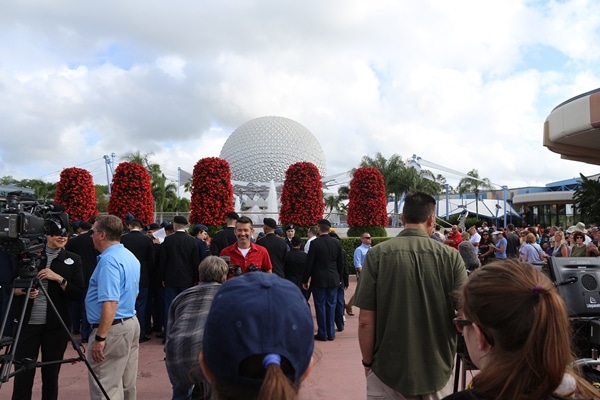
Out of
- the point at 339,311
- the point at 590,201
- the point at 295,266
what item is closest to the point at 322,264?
the point at 295,266

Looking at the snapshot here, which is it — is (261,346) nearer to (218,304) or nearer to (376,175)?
(218,304)

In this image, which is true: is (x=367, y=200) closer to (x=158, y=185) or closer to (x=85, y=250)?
(x=85, y=250)

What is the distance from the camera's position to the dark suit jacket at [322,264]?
7828 millimetres

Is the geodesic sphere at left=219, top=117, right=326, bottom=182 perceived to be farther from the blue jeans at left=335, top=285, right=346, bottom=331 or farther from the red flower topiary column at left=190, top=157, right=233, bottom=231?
the blue jeans at left=335, top=285, right=346, bottom=331

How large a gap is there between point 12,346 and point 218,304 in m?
3.07

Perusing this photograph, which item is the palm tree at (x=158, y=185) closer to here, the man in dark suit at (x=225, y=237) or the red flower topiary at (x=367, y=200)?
the red flower topiary at (x=367, y=200)

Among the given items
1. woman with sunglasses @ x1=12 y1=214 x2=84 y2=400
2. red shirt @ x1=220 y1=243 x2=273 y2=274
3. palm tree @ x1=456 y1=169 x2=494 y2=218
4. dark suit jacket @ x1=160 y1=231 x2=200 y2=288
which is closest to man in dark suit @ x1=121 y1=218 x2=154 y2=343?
dark suit jacket @ x1=160 y1=231 x2=200 y2=288

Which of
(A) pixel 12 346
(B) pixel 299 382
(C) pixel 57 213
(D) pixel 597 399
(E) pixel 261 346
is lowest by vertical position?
(A) pixel 12 346

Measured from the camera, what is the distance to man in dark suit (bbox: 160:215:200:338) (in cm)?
734

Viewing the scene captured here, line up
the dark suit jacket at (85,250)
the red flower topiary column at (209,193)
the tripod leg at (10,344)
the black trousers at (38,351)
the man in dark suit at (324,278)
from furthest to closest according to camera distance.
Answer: the red flower topiary column at (209,193) → the man in dark suit at (324,278) → the dark suit jacket at (85,250) → the black trousers at (38,351) → the tripod leg at (10,344)

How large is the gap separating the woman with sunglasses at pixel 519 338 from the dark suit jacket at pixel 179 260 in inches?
246

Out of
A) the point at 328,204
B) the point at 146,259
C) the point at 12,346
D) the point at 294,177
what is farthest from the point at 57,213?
the point at 328,204

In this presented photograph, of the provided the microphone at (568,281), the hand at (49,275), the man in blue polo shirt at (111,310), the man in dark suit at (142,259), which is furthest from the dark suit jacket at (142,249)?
the microphone at (568,281)

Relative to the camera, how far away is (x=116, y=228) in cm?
395
